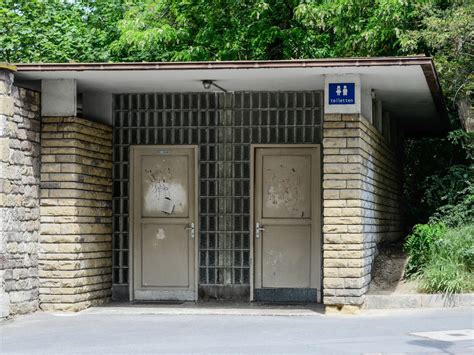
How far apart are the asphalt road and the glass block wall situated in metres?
1.85

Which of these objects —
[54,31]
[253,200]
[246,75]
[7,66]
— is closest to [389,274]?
[253,200]

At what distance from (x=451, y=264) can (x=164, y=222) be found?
176 inches

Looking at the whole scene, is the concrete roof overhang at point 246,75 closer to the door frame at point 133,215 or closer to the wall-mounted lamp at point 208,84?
the wall-mounted lamp at point 208,84

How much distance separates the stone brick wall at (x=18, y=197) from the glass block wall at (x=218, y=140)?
75.2 inches

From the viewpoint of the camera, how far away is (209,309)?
42.5ft

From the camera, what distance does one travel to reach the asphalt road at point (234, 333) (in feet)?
31.2

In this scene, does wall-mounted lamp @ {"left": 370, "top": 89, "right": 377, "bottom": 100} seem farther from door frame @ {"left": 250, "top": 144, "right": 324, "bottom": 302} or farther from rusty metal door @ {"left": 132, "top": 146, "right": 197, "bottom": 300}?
rusty metal door @ {"left": 132, "top": 146, "right": 197, "bottom": 300}

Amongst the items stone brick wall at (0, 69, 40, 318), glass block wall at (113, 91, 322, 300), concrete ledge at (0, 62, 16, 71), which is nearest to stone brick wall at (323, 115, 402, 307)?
glass block wall at (113, 91, 322, 300)

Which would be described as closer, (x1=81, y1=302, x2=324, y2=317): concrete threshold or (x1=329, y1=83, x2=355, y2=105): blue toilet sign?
(x1=329, y1=83, x2=355, y2=105): blue toilet sign

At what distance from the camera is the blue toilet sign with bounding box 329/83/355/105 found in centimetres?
1239

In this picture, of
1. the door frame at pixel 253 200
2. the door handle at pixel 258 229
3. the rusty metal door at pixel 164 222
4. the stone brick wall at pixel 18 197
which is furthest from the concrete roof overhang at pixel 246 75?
the door handle at pixel 258 229

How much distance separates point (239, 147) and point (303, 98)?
1256mm

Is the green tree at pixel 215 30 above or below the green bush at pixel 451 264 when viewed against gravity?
above

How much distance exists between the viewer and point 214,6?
22.6 metres
